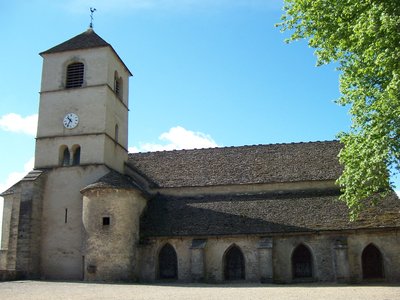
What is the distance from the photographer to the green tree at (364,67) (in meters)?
15.8

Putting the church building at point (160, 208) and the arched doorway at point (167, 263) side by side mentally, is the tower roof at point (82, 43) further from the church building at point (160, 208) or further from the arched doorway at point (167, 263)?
the arched doorway at point (167, 263)

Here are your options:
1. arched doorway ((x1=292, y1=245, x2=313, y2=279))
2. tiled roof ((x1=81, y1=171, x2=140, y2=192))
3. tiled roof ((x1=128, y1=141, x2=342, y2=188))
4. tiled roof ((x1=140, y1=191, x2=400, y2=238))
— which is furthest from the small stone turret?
arched doorway ((x1=292, y1=245, x2=313, y2=279))

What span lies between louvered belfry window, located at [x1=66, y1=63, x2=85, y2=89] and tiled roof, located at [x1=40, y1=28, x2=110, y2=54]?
1264mm

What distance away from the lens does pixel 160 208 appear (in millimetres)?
31125

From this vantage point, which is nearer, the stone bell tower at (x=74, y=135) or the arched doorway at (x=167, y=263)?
the arched doorway at (x=167, y=263)

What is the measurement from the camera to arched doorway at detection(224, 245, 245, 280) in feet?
91.9

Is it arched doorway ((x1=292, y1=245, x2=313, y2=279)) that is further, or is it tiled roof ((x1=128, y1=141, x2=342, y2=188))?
tiled roof ((x1=128, y1=141, x2=342, y2=188))

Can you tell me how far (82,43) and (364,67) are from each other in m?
22.7

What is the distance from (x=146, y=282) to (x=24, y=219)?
857cm

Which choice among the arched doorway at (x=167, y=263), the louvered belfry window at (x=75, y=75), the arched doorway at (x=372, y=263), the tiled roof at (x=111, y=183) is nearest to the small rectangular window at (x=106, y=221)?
the tiled roof at (x=111, y=183)

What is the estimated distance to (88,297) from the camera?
59.5ft

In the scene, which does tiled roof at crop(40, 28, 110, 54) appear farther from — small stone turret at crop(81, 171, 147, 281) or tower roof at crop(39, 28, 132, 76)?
small stone turret at crop(81, 171, 147, 281)

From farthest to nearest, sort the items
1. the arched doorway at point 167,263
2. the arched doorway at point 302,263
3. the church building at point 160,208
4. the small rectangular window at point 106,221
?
1. the arched doorway at point 167,263
2. the small rectangular window at point 106,221
3. the arched doorway at point 302,263
4. the church building at point 160,208

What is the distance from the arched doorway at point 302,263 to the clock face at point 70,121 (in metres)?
16.9
